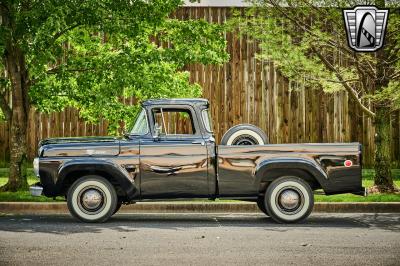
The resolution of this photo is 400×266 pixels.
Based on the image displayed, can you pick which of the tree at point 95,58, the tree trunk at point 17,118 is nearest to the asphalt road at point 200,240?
the tree trunk at point 17,118

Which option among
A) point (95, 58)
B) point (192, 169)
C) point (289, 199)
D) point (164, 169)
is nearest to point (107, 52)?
point (95, 58)

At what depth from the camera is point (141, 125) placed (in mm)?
11031

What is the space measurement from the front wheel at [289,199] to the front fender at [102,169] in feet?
6.86

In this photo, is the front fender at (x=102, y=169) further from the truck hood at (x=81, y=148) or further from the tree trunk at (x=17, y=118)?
the tree trunk at (x=17, y=118)

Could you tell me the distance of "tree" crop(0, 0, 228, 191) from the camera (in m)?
13.5

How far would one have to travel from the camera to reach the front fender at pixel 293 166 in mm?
10703

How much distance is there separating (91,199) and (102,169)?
1.73ft

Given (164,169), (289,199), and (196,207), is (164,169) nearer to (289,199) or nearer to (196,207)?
(289,199)

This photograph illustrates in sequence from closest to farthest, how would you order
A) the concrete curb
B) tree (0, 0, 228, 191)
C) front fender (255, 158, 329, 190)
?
1. front fender (255, 158, 329, 190)
2. the concrete curb
3. tree (0, 0, 228, 191)

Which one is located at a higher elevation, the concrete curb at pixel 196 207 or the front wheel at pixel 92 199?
the front wheel at pixel 92 199

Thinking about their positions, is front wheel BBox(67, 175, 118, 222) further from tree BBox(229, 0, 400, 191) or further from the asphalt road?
tree BBox(229, 0, 400, 191)

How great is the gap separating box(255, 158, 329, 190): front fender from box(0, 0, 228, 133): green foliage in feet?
14.2

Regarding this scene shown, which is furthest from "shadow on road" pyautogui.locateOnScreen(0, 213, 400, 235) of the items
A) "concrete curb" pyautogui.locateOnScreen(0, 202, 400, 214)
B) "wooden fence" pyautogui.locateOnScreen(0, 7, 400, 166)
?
"wooden fence" pyautogui.locateOnScreen(0, 7, 400, 166)

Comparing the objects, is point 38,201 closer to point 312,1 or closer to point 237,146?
point 237,146
